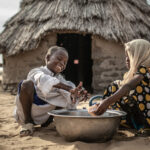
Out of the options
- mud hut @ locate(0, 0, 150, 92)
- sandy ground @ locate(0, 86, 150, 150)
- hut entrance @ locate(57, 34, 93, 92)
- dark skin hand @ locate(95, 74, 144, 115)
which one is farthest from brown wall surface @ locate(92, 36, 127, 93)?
dark skin hand @ locate(95, 74, 144, 115)

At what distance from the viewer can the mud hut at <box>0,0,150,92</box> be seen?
20.6 ft

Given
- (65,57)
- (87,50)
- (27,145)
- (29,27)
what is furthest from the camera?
(87,50)

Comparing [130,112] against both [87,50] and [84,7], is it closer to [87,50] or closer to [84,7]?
[84,7]

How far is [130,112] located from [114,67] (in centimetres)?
394

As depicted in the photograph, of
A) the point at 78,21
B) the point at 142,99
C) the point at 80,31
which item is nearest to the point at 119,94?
the point at 142,99

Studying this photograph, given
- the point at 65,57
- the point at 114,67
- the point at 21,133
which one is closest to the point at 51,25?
the point at 114,67

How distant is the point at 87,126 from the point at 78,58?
21.1ft

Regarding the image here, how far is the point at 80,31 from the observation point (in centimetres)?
621

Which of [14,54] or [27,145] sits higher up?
[14,54]

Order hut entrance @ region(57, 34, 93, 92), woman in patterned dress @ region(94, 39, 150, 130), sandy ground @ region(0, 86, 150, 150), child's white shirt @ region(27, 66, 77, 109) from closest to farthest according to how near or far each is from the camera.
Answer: sandy ground @ region(0, 86, 150, 150) < woman in patterned dress @ region(94, 39, 150, 130) < child's white shirt @ region(27, 66, 77, 109) < hut entrance @ region(57, 34, 93, 92)

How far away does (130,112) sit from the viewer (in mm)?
2568

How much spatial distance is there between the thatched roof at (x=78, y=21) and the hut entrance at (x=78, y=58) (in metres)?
1.66

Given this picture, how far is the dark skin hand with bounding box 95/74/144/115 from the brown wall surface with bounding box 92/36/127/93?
4158 millimetres

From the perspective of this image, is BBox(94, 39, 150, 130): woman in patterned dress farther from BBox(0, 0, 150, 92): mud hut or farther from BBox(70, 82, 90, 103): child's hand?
BBox(0, 0, 150, 92): mud hut
